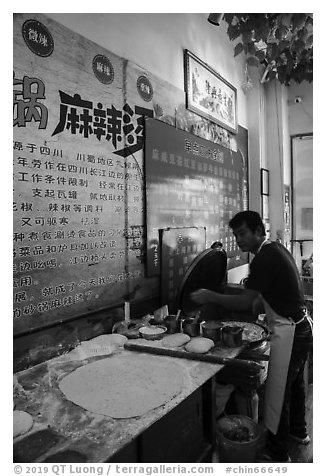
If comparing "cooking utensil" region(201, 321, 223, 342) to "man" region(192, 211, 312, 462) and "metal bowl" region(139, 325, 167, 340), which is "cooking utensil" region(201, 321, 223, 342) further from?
Result: "man" region(192, 211, 312, 462)

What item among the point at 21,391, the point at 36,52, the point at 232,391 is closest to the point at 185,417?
the point at 21,391

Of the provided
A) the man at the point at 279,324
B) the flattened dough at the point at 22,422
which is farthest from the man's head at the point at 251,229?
the flattened dough at the point at 22,422

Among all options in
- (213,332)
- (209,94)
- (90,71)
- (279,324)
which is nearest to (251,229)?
(279,324)

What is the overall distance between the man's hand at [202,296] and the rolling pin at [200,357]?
605mm

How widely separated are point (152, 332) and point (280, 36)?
2.34 m

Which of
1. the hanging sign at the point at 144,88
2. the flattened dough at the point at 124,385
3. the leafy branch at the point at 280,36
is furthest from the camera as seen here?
the hanging sign at the point at 144,88

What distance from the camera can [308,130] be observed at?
18.6 ft

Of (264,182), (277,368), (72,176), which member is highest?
(264,182)

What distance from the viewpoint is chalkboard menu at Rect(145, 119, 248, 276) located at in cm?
290

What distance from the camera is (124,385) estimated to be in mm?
1670

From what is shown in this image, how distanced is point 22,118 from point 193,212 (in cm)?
199

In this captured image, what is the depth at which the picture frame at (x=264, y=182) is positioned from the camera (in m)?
5.19

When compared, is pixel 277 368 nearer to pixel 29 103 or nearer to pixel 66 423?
pixel 66 423

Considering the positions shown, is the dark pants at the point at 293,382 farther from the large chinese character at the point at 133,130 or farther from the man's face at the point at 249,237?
the large chinese character at the point at 133,130
